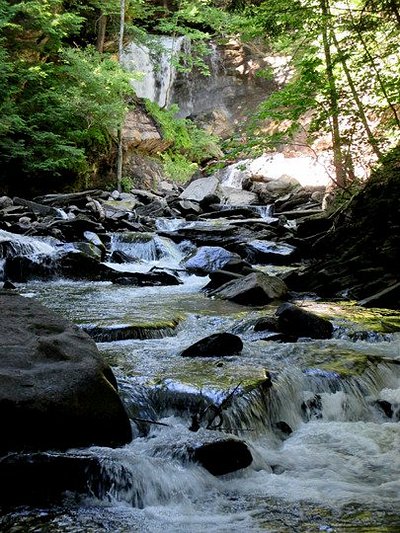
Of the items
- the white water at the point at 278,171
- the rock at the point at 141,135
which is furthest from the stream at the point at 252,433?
the white water at the point at 278,171

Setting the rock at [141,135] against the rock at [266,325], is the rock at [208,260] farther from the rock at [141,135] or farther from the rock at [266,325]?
the rock at [141,135]

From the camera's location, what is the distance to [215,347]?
16.6 feet

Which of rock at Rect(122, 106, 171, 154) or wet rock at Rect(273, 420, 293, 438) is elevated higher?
rock at Rect(122, 106, 171, 154)

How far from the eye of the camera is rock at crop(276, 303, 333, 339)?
594cm

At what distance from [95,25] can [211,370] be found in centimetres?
2065

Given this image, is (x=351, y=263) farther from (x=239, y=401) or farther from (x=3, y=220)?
(x=3, y=220)

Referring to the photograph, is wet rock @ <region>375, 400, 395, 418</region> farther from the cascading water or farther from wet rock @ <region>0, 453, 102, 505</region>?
A: the cascading water

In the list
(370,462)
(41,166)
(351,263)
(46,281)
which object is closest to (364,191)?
(351,263)

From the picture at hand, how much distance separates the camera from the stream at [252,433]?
2.54 metres

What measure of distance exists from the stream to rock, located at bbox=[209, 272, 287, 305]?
0.84 meters

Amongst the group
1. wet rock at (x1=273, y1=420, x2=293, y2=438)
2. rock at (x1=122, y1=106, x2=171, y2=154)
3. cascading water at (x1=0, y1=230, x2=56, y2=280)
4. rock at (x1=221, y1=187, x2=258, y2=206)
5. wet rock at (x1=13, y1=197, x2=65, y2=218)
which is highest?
rock at (x1=122, y1=106, x2=171, y2=154)

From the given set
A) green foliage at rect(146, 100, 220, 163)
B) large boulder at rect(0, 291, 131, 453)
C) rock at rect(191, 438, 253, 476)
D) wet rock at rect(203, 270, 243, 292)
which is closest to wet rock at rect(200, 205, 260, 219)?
wet rock at rect(203, 270, 243, 292)

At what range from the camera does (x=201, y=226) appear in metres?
13.1

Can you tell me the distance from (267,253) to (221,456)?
857cm
